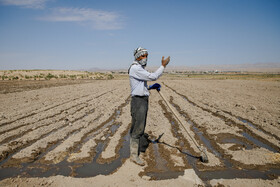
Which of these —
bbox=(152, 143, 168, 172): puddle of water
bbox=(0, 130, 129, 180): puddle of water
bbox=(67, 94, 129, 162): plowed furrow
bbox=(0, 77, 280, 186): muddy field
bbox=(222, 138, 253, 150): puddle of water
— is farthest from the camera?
bbox=(222, 138, 253, 150): puddle of water

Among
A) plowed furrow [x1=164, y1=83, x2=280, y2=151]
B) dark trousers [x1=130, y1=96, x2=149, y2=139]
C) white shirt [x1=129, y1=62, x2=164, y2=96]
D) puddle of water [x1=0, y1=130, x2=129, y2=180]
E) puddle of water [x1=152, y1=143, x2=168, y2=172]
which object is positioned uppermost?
white shirt [x1=129, y1=62, x2=164, y2=96]

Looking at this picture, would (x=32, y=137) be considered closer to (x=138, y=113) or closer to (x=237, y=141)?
(x=138, y=113)

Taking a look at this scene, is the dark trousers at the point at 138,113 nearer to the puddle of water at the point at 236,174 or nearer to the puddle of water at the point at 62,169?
the puddle of water at the point at 62,169

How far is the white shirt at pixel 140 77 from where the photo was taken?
145 inches

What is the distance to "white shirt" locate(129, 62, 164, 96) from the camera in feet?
12.1

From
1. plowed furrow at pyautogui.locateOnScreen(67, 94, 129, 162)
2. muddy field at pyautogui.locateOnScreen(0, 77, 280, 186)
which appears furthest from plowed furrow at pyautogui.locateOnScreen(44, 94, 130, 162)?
plowed furrow at pyautogui.locateOnScreen(67, 94, 129, 162)

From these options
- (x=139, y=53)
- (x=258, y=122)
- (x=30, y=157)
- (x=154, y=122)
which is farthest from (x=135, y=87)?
(x=258, y=122)

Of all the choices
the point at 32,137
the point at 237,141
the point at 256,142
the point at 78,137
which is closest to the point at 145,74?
the point at 78,137

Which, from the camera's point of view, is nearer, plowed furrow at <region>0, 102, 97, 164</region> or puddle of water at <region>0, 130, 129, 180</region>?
puddle of water at <region>0, 130, 129, 180</region>

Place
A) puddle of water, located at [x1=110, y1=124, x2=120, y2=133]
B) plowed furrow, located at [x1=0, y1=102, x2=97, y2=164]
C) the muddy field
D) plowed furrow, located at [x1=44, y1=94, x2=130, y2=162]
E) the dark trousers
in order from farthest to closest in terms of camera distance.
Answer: puddle of water, located at [x1=110, y1=124, x2=120, y2=133] → plowed furrow, located at [x1=0, y1=102, x2=97, y2=164] → plowed furrow, located at [x1=44, y1=94, x2=130, y2=162] → the dark trousers → the muddy field

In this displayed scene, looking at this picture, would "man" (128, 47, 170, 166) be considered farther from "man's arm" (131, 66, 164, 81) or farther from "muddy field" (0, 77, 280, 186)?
"muddy field" (0, 77, 280, 186)

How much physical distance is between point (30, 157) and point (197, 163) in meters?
3.48

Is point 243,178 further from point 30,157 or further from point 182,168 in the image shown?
point 30,157

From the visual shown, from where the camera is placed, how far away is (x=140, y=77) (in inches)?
148
